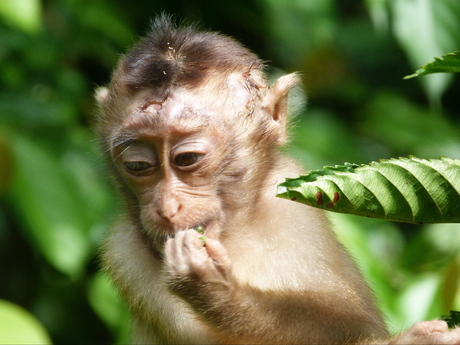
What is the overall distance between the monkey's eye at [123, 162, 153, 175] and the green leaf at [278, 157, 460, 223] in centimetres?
147

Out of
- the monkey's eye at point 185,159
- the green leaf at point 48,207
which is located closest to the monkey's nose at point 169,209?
the monkey's eye at point 185,159

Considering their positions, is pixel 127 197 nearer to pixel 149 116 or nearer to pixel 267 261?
pixel 149 116

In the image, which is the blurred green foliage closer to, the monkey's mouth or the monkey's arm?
the monkey's mouth

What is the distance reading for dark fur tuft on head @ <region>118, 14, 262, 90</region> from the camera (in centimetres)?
334

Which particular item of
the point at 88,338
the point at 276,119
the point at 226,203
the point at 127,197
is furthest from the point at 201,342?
the point at 88,338

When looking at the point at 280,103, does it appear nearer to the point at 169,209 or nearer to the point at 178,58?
the point at 178,58

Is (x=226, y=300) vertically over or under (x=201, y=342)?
over

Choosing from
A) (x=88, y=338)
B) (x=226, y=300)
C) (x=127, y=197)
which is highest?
(x=127, y=197)

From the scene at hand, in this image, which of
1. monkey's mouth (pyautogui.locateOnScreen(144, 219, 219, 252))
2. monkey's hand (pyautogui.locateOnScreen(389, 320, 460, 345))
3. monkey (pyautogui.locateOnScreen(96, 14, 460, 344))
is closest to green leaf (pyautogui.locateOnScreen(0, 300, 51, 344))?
monkey (pyautogui.locateOnScreen(96, 14, 460, 344))

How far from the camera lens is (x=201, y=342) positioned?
10.2ft

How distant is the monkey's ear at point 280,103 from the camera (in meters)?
3.67

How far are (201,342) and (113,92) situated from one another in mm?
1344

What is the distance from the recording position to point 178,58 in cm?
342

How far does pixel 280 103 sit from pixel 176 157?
768 millimetres
